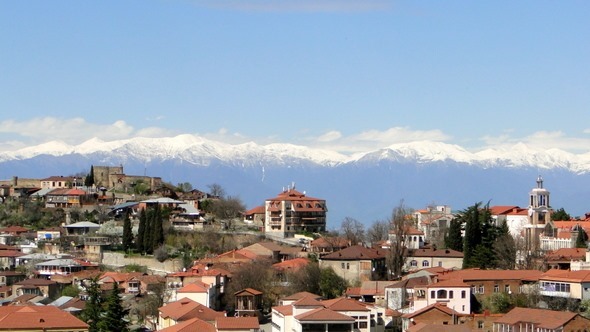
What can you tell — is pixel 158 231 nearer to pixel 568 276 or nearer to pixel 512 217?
pixel 512 217

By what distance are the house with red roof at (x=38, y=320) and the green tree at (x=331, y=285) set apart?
14.7 m

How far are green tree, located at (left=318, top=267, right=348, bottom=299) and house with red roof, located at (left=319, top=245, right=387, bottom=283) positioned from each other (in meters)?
1.08

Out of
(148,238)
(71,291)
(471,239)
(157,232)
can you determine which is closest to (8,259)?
(148,238)

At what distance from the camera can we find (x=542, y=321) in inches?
2080

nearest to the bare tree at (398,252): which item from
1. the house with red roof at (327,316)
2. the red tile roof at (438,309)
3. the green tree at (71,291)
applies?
the house with red roof at (327,316)

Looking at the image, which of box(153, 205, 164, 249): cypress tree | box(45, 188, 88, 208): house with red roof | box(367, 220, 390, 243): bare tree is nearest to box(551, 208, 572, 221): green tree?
box(367, 220, 390, 243): bare tree

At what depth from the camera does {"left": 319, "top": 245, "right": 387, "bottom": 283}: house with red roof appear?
69625mm

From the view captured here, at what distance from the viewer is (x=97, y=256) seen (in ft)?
275

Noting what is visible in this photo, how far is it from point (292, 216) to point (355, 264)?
21793mm

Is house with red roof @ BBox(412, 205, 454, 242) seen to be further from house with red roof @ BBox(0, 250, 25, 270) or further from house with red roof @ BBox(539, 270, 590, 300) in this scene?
house with red roof @ BBox(0, 250, 25, 270)

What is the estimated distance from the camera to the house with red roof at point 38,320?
57719 millimetres

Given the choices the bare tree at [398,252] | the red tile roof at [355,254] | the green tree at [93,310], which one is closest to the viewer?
the green tree at [93,310]

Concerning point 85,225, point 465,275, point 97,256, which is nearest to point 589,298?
point 465,275

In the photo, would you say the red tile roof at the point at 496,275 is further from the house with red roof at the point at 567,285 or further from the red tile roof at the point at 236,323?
the red tile roof at the point at 236,323
